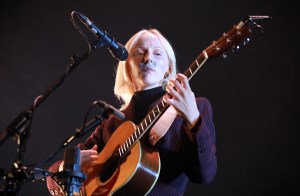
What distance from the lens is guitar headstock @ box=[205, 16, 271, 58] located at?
7.00 ft

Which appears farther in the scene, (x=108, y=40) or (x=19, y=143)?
(x=108, y=40)

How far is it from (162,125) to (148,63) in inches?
26.8

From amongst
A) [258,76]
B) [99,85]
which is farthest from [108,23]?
[258,76]

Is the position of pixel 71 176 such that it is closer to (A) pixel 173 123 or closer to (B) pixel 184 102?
(B) pixel 184 102

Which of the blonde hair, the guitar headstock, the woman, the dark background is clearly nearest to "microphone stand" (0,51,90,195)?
the woman

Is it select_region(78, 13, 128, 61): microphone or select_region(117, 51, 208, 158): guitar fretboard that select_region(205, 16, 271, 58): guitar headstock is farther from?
select_region(78, 13, 128, 61): microphone

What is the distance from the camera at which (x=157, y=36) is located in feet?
10.5

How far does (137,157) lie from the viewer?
2.33m

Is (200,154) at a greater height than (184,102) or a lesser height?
lesser

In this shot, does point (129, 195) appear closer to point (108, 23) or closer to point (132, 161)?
point (132, 161)

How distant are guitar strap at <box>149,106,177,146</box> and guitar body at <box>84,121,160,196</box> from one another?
76mm

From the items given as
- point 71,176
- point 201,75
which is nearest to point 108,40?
point 71,176

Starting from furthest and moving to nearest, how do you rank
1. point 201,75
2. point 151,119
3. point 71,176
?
point 201,75 < point 151,119 < point 71,176

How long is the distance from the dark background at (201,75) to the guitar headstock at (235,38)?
5.33 feet
